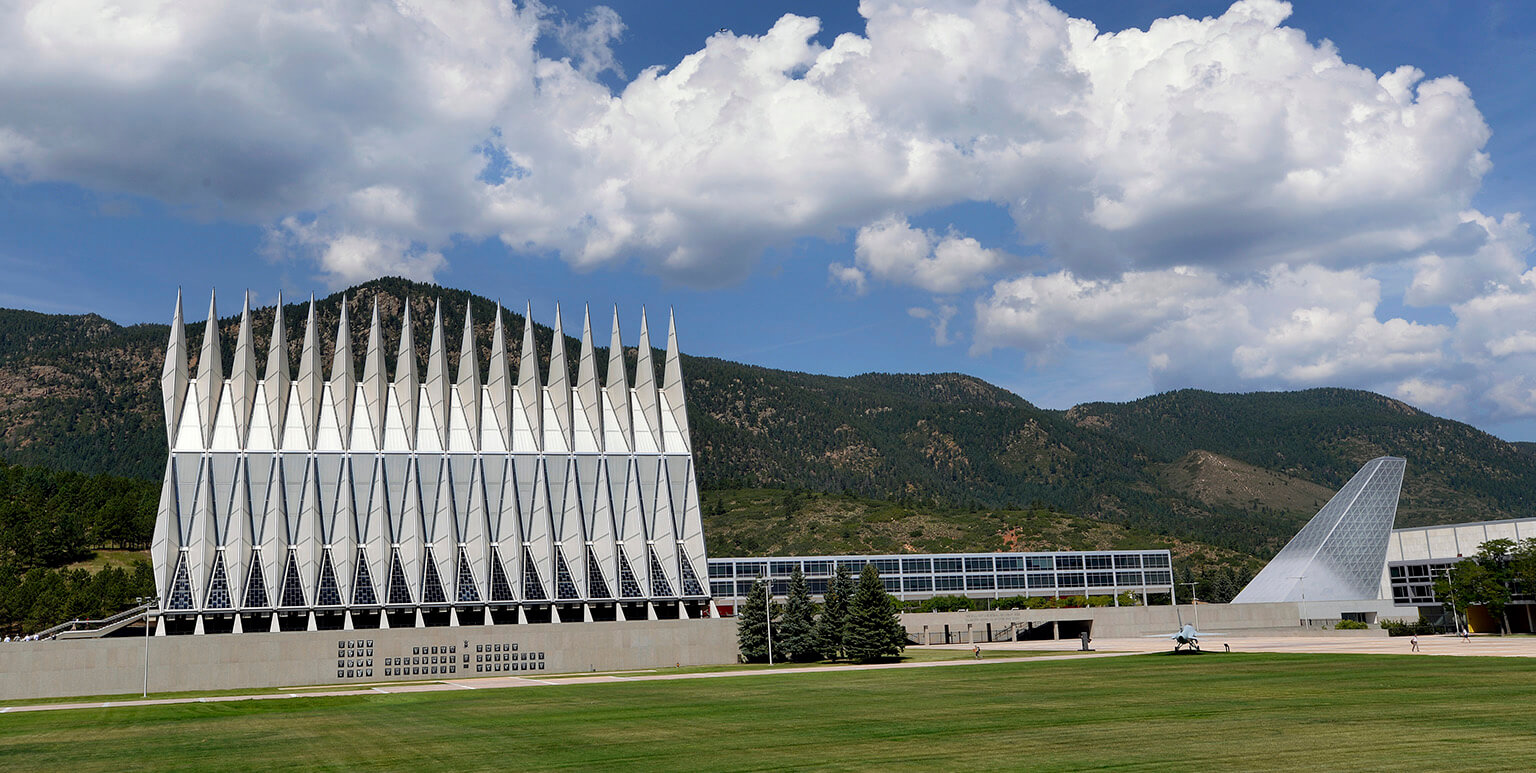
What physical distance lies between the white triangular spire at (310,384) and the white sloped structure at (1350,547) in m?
78.9

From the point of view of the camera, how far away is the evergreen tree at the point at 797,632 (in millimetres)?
68250

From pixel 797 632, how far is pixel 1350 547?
5321 cm

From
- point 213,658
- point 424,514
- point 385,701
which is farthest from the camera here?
point 424,514

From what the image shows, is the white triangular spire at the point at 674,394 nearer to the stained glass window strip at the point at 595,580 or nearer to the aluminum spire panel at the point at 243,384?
the stained glass window strip at the point at 595,580

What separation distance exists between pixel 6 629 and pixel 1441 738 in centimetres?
10197

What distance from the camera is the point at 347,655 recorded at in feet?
212

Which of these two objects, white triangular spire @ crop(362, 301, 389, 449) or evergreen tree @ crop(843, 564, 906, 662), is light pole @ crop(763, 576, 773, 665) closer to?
evergreen tree @ crop(843, 564, 906, 662)

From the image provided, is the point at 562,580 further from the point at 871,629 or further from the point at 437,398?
the point at 871,629

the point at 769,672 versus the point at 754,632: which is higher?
the point at 754,632

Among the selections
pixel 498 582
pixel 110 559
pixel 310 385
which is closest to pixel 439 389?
pixel 310 385

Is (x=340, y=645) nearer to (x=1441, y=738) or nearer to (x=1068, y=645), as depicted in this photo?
(x=1068, y=645)

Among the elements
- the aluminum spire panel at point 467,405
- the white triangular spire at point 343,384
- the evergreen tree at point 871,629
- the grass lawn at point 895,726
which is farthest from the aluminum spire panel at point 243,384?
the evergreen tree at point 871,629

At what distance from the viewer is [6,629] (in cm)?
8800

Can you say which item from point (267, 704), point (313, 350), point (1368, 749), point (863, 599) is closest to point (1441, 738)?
point (1368, 749)
